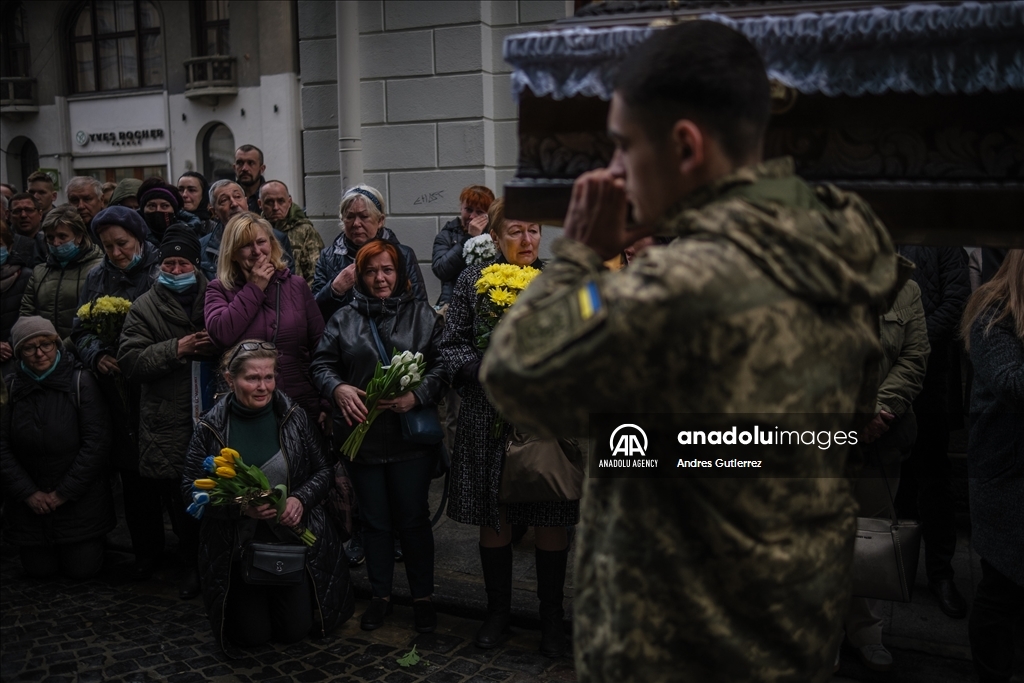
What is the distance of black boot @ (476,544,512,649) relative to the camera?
15.5 ft

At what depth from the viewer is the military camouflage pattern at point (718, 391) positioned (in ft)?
5.10

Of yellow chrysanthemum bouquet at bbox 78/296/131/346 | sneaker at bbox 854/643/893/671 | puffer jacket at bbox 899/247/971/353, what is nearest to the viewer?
sneaker at bbox 854/643/893/671

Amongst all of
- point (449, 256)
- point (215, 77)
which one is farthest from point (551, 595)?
point (215, 77)

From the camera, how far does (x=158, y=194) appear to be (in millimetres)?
7230

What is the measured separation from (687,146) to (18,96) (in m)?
26.6

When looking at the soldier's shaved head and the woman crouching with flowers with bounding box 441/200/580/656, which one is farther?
the woman crouching with flowers with bounding box 441/200/580/656

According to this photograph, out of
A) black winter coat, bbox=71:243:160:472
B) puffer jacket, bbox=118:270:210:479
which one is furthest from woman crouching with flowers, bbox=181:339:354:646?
black winter coat, bbox=71:243:160:472

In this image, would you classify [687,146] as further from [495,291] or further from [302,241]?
[302,241]

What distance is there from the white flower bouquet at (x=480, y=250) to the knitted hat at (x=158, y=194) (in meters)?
3.12

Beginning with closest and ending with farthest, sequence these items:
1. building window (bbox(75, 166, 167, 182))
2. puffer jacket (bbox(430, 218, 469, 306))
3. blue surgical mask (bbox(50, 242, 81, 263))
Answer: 1. blue surgical mask (bbox(50, 242, 81, 263))
2. puffer jacket (bbox(430, 218, 469, 306))
3. building window (bbox(75, 166, 167, 182))

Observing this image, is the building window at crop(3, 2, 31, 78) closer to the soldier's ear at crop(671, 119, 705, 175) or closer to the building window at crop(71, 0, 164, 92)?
the building window at crop(71, 0, 164, 92)

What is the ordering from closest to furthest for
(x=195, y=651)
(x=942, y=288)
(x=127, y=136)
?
1. (x=195, y=651)
2. (x=942, y=288)
3. (x=127, y=136)

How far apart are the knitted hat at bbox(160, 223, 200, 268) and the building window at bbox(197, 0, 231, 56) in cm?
1797

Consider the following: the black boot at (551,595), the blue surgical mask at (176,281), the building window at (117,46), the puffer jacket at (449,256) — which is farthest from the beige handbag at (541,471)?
the building window at (117,46)
